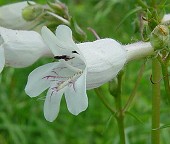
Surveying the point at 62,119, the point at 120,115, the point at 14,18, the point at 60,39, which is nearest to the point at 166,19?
the point at 120,115

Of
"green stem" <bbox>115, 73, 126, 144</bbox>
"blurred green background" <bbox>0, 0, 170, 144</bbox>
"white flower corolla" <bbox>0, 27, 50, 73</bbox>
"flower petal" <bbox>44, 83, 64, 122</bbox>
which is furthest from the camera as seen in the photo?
"blurred green background" <bbox>0, 0, 170, 144</bbox>

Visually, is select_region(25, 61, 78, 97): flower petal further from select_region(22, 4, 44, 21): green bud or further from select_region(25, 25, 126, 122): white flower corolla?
select_region(22, 4, 44, 21): green bud

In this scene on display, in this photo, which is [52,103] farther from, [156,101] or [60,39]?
[156,101]

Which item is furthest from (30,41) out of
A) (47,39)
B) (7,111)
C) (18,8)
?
(7,111)

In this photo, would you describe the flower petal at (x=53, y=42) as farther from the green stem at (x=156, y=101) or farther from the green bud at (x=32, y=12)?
the green bud at (x=32, y=12)

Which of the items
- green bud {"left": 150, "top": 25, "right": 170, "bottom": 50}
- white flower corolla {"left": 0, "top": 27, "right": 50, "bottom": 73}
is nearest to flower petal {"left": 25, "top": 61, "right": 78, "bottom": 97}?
white flower corolla {"left": 0, "top": 27, "right": 50, "bottom": 73}

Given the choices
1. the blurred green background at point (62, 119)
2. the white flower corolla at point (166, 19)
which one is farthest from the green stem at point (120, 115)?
the blurred green background at point (62, 119)

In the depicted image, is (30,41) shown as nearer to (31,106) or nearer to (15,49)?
(15,49)

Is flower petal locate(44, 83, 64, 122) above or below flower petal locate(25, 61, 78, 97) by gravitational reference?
below
